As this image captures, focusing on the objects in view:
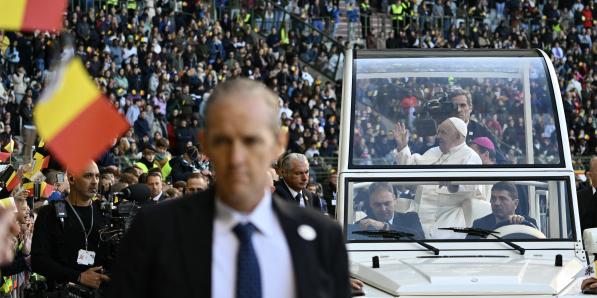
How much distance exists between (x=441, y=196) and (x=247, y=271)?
19.4 feet

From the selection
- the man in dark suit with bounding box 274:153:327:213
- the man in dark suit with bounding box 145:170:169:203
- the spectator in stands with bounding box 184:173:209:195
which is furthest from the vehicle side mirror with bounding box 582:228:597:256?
the man in dark suit with bounding box 145:170:169:203

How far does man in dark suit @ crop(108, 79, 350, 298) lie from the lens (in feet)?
12.1

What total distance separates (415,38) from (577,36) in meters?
5.81

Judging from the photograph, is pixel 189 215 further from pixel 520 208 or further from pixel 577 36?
pixel 577 36

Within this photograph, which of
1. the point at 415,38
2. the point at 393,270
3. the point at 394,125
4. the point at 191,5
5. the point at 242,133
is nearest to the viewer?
the point at 242,133

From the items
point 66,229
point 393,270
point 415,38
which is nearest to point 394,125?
point 393,270

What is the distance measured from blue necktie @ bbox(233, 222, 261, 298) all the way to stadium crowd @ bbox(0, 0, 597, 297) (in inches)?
451

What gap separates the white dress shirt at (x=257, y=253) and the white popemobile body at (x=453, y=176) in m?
4.46

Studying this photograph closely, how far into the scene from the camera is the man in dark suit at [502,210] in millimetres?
9375

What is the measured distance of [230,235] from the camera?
3.74m

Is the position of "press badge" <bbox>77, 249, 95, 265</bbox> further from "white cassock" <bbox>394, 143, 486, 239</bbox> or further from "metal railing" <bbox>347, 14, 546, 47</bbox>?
"metal railing" <bbox>347, 14, 546, 47</bbox>

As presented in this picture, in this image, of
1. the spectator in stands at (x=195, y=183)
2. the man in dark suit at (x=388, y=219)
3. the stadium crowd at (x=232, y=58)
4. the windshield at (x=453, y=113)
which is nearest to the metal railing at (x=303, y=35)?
the stadium crowd at (x=232, y=58)

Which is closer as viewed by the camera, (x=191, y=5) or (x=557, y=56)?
(x=191, y=5)

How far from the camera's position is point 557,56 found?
140ft
